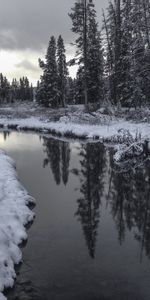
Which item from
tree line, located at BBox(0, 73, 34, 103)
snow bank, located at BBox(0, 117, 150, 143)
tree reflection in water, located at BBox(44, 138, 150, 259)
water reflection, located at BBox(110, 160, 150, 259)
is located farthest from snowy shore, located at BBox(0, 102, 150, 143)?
tree line, located at BBox(0, 73, 34, 103)

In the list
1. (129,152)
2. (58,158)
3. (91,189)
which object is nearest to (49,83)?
(58,158)

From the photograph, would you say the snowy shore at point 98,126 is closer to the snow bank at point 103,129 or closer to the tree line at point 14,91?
the snow bank at point 103,129

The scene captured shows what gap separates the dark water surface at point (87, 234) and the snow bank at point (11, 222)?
0.27 meters

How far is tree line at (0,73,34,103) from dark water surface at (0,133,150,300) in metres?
91.3

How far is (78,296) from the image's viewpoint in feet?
23.7

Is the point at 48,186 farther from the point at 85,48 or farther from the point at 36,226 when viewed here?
the point at 85,48

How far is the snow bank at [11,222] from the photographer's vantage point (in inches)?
303

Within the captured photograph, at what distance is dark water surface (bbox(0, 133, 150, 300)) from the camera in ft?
24.9

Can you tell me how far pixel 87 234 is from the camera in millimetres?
10469

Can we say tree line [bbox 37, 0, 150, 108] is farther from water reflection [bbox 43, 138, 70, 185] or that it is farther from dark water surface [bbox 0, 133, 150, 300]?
dark water surface [bbox 0, 133, 150, 300]

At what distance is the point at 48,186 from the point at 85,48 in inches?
981

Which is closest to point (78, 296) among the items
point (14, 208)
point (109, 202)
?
point (14, 208)

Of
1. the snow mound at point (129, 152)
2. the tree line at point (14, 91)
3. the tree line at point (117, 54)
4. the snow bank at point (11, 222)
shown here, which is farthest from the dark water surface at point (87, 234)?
the tree line at point (14, 91)

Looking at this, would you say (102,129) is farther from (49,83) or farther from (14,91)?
(14,91)
